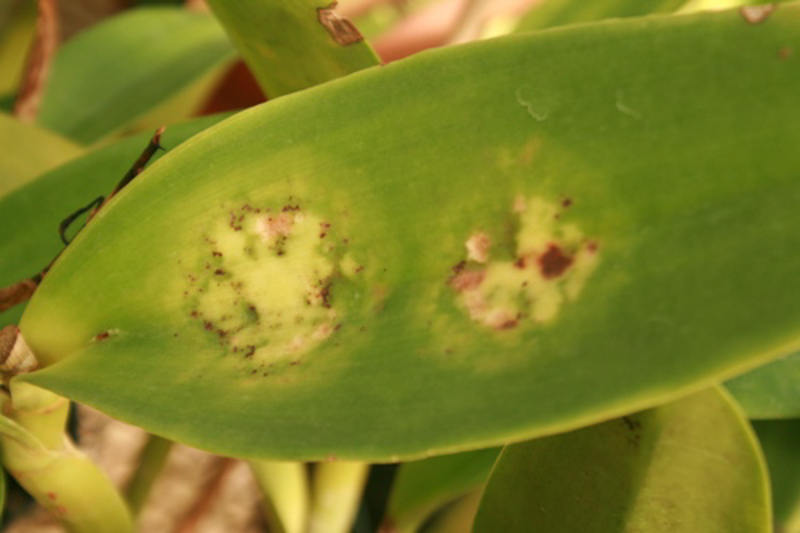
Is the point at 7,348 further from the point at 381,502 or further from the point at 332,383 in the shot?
the point at 381,502

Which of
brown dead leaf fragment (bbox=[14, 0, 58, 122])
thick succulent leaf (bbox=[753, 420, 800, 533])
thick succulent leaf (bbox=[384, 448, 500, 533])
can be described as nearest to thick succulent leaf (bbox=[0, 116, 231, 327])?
brown dead leaf fragment (bbox=[14, 0, 58, 122])

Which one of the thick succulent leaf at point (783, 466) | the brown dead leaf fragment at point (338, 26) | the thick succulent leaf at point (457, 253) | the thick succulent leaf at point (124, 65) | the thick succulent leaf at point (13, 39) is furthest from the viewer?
the thick succulent leaf at point (13, 39)

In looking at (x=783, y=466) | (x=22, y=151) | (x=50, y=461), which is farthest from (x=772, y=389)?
(x=22, y=151)

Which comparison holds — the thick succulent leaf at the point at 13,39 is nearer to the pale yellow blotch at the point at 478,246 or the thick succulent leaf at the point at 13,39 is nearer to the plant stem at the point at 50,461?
the plant stem at the point at 50,461

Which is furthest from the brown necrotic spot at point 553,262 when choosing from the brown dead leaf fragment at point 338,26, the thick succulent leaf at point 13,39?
the thick succulent leaf at point 13,39

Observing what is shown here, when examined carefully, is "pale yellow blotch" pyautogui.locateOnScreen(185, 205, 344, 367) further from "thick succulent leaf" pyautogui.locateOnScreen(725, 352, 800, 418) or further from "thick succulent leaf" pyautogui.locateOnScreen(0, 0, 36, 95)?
"thick succulent leaf" pyautogui.locateOnScreen(0, 0, 36, 95)

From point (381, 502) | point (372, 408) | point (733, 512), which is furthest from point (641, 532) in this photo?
point (381, 502)

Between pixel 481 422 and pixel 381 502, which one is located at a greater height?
pixel 481 422
